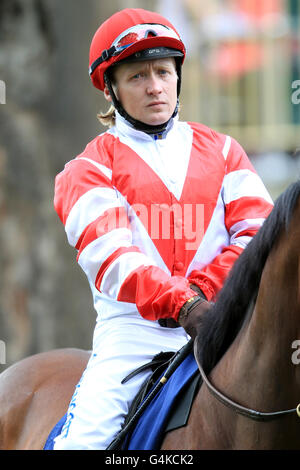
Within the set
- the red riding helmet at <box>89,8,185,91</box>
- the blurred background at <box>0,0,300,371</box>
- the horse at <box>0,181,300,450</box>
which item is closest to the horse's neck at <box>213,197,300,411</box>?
the horse at <box>0,181,300,450</box>

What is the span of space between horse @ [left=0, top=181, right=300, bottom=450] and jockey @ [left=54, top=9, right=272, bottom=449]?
0.15 m

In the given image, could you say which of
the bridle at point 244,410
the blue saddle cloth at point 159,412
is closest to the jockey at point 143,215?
the blue saddle cloth at point 159,412

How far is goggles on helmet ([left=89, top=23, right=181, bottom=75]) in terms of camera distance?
3115 mm

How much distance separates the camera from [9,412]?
372 cm

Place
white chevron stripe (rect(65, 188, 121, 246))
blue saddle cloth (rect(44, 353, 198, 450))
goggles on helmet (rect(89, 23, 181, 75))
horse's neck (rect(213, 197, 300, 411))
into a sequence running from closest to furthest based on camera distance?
horse's neck (rect(213, 197, 300, 411)) → blue saddle cloth (rect(44, 353, 198, 450)) → white chevron stripe (rect(65, 188, 121, 246)) → goggles on helmet (rect(89, 23, 181, 75))

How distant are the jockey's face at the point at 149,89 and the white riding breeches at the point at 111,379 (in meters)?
0.75

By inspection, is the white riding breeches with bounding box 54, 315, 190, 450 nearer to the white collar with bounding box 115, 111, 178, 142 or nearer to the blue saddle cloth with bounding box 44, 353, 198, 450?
the blue saddle cloth with bounding box 44, 353, 198, 450

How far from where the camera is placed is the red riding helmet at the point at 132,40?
3117mm

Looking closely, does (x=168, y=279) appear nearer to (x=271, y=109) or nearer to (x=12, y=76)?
(x=12, y=76)

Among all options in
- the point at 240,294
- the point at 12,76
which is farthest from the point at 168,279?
the point at 12,76

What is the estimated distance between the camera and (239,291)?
2525 mm

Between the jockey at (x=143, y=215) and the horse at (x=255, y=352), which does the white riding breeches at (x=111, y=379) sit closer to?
the jockey at (x=143, y=215)

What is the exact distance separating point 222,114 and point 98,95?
17.5ft

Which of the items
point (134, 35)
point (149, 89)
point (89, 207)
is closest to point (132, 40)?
point (134, 35)
